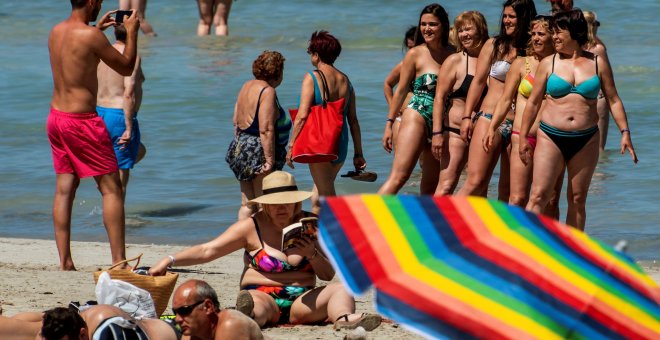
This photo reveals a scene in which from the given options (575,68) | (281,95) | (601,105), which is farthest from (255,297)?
(281,95)

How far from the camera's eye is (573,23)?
23.8 feet

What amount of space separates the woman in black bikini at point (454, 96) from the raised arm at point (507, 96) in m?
0.37

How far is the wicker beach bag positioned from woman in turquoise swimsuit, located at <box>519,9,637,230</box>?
221 centimetres

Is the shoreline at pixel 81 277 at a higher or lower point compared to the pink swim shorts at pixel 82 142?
lower

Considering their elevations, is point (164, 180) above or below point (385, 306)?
below

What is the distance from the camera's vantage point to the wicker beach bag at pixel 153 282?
20.5ft

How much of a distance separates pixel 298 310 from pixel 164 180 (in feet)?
21.0

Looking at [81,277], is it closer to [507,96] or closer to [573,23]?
[507,96]

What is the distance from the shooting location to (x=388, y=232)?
4414 millimetres

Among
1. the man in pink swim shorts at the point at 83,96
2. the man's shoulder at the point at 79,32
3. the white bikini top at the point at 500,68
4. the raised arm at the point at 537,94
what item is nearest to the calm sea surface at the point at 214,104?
the white bikini top at the point at 500,68

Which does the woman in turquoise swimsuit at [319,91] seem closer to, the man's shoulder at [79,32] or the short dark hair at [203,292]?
the man's shoulder at [79,32]

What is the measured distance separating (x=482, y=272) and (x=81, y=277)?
4068 millimetres

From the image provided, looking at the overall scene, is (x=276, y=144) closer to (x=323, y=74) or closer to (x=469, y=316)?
(x=323, y=74)

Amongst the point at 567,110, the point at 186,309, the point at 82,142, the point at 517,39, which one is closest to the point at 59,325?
the point at 186,309
